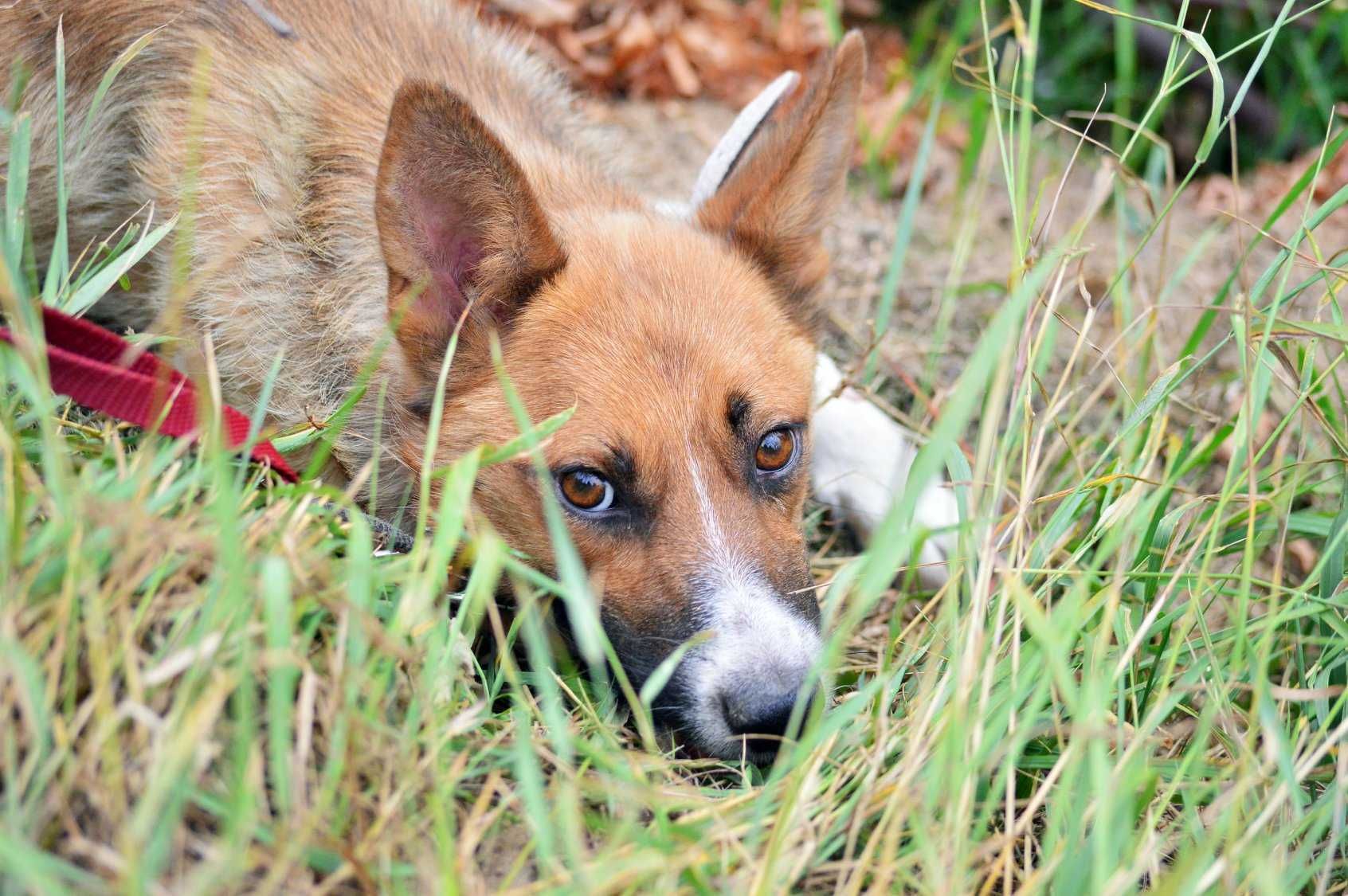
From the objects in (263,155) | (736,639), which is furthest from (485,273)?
(736,639)

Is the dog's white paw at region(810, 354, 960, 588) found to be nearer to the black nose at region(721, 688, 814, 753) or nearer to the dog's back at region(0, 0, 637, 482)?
the dog's back at region(0, 0, 637, 482)

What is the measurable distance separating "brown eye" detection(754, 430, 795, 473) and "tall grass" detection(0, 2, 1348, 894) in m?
0.40

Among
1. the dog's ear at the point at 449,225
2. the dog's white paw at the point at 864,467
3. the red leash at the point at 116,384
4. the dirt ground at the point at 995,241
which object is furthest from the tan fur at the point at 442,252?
the dirt ground at the point at 995,241

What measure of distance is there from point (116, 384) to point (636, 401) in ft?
3.62

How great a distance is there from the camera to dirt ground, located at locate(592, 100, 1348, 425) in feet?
14.2

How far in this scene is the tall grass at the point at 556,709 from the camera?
70.1 inches

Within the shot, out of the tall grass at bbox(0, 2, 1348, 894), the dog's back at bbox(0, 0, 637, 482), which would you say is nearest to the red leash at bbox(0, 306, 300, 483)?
the tall grass at bbox(0, 2, 1348, 894)

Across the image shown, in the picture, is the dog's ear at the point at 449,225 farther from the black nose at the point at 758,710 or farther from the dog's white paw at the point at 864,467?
the dog's white paw at the point at 864,467

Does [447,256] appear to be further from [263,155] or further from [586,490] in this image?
[263,155]

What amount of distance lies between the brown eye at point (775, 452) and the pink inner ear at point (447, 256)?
2.67ft

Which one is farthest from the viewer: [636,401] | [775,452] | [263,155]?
[263,155]

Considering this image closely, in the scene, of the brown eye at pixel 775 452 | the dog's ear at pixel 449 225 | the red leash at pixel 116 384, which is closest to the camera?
the red leash at pixel 116 384

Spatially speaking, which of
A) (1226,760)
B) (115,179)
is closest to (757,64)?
(115,179)

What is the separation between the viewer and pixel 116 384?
7.63 ft
